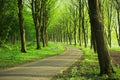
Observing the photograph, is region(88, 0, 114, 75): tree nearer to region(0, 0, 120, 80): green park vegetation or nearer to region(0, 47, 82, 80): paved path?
region(0, 0, 120, 80): green park vegetation

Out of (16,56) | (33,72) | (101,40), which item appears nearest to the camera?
(101,40)

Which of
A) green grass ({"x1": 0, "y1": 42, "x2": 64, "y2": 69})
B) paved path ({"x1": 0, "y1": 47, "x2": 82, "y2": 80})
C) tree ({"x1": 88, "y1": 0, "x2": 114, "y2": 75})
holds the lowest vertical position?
paved path ({"x1": 0, "y1": 47, "x2": 82, "y2": 80})

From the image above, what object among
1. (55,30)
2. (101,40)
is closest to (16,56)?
(101,40)

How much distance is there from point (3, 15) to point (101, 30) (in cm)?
3498

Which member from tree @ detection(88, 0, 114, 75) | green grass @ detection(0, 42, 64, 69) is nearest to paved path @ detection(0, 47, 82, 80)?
green grass @ detection(0, 42, 64, 69)

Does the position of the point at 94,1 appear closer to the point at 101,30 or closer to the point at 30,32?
the point at 101,30

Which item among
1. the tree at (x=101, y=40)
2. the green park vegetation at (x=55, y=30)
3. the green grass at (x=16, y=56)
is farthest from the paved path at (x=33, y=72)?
the tree at (x=101, y=40)

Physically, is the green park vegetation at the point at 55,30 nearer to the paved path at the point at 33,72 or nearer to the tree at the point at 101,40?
the tree at the point at 101,40

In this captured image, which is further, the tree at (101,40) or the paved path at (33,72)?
the tree at (101,40)

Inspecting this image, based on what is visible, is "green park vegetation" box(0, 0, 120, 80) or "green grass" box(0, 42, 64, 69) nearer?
"green park vegetation" box(0, 0, 120, 80)

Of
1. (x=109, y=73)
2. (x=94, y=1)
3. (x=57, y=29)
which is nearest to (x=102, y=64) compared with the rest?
(x=109, y=73)

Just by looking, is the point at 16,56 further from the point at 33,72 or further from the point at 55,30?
the point at 55,30

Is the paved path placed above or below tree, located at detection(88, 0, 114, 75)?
below

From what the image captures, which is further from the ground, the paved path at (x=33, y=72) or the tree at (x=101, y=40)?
the tree at (x=101, y=40)
